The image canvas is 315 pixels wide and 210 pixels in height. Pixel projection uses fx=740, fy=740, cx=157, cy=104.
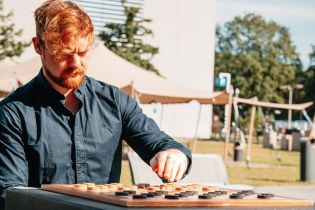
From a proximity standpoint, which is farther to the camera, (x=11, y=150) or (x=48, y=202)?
(x=11, y=150)

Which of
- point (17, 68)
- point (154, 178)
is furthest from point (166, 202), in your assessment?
point (17, 68)

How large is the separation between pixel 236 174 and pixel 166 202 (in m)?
17.3

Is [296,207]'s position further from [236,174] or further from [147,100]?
[147,100]

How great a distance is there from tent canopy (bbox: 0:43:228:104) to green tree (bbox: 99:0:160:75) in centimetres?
1458

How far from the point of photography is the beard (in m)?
2.14

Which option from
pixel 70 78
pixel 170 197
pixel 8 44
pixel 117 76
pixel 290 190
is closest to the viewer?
pixel 170 197

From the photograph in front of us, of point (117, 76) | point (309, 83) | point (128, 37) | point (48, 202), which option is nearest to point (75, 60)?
point (48, 202)

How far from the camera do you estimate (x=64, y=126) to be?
2.25 m

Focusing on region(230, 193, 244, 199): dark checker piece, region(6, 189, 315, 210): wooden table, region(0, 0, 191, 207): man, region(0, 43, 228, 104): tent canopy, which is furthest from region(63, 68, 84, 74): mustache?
region(0, 43, 228, 104): tent canopy

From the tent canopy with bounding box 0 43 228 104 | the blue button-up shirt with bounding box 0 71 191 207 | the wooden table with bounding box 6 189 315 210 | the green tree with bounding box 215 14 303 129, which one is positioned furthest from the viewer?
the green tree with bounding box 215 14 303 129

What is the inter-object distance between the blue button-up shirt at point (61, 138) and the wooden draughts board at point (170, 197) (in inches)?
16.6

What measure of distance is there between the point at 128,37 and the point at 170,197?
38011 mm

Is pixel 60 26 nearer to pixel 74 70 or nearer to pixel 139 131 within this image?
pixel 74 70

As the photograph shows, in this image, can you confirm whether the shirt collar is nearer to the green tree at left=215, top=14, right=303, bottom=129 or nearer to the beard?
the beard
